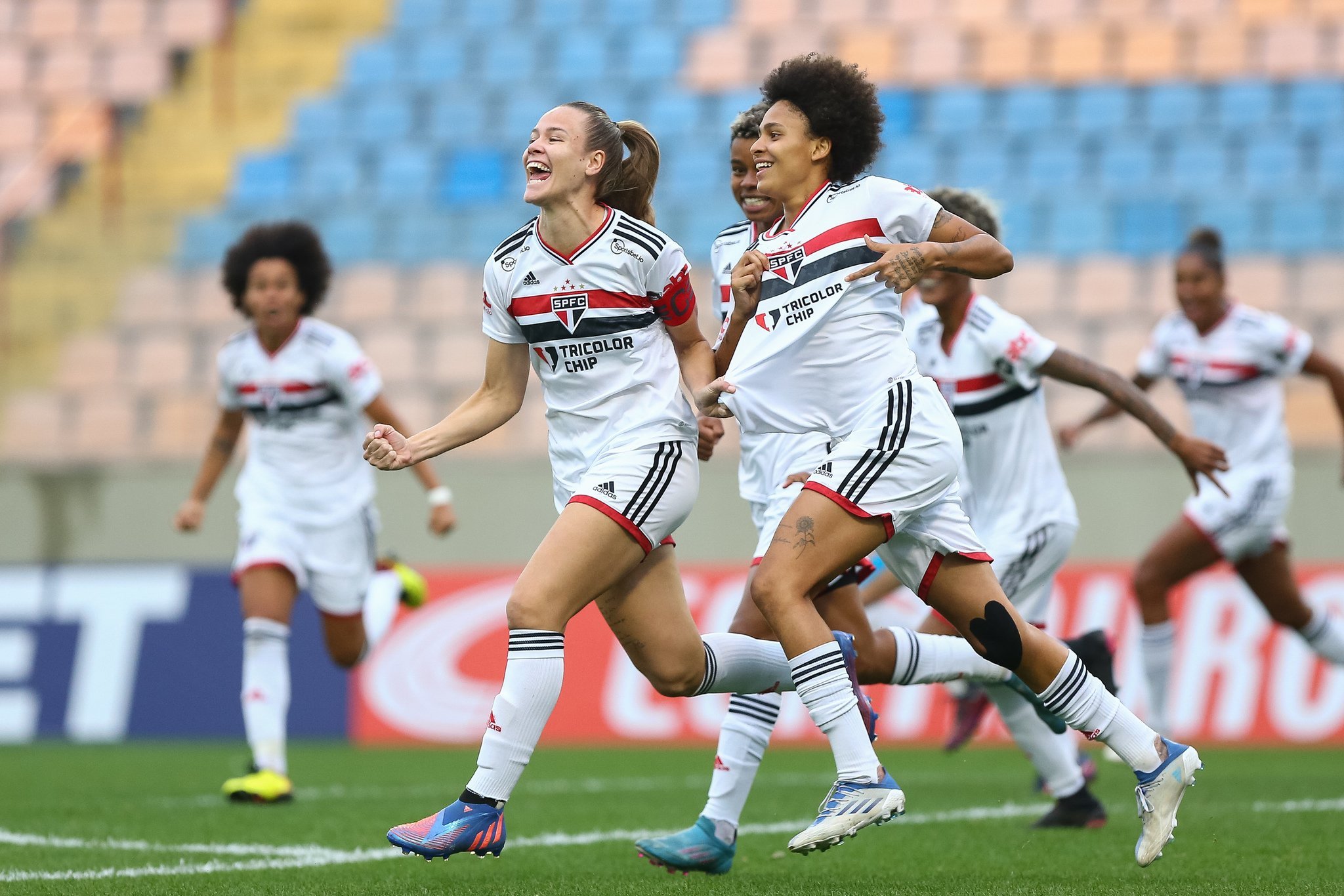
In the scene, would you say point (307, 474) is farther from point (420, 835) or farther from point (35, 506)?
point (35, 506)

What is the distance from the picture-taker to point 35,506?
41.6 ft

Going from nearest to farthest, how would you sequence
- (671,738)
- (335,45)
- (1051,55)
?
(671,738) → (1051,55) → (335,45)

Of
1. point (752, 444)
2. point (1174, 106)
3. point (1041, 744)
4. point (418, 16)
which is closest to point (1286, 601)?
point (1041, 744)

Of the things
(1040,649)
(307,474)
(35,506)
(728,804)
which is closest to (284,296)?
(307,474)

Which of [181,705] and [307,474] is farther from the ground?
[307,474]

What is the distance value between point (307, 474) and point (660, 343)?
10.7 ft

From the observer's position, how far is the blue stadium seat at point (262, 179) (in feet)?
54.7

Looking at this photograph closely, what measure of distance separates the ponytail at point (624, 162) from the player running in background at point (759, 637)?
343mm

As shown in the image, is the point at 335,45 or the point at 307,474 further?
the point at 335,45

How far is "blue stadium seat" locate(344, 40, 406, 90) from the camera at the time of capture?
701 inches

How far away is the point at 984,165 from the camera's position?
52.2 ft

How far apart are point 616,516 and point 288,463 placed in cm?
345

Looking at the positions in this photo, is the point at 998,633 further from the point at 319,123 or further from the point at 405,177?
the point at 319,123

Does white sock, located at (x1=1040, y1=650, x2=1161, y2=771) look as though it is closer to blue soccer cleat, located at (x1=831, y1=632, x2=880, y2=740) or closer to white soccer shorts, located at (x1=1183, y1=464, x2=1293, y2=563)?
blue soccer cleat, located at (x1=831, y1=632, x2=880, y2=740)
